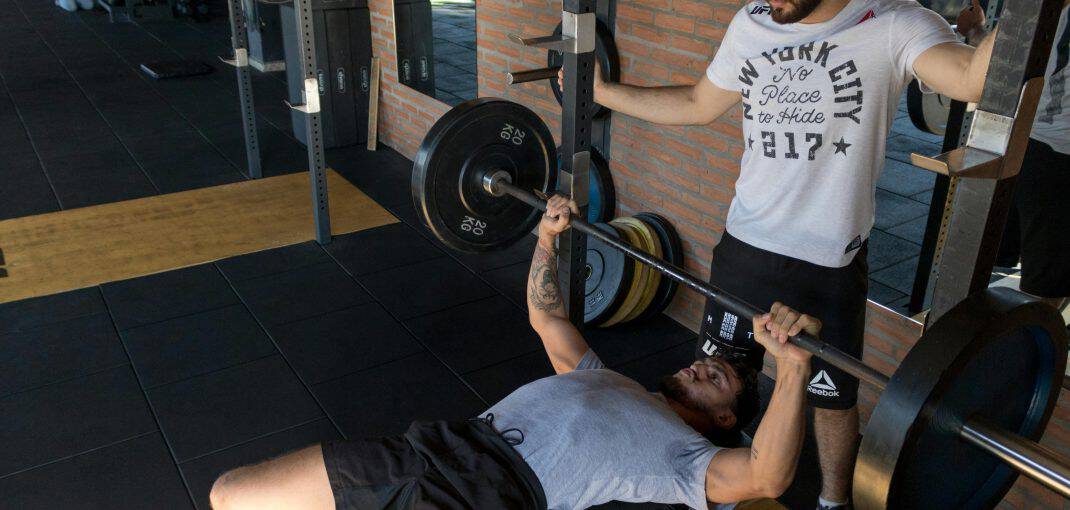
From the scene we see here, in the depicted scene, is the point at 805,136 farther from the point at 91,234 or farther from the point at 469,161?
the point at 91,234

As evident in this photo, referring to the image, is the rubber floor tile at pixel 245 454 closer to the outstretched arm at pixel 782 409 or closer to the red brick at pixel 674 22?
the outstretched arm at pixel 782 409

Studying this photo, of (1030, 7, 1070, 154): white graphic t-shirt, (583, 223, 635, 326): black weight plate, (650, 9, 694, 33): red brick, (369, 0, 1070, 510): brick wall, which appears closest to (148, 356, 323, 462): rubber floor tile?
(583, 223, 635, 326): black weight plate

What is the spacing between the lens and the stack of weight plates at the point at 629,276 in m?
2.89

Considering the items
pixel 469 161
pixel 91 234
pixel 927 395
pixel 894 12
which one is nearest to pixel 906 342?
pixel 894 12

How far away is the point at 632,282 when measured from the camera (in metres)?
2.90

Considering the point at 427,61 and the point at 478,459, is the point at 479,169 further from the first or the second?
the point at 427,61

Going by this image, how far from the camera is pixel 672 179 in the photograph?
300cm

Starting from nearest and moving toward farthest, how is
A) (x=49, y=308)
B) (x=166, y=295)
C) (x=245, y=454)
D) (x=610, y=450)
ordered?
(x=610, y=450)
(x=245, y=454)
(x=49, y=308)
(x=166, y=295)

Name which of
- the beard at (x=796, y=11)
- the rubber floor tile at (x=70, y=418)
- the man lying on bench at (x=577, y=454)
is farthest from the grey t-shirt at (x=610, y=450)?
the rubber floor tile at (x=70, y=418)

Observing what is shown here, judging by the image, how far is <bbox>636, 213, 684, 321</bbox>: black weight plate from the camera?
2.96m

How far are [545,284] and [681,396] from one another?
0.40 m

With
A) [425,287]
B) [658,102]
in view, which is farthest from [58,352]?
[658,102]

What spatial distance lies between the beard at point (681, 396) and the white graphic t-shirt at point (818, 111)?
1.15 ft

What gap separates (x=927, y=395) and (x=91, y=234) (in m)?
3.73
